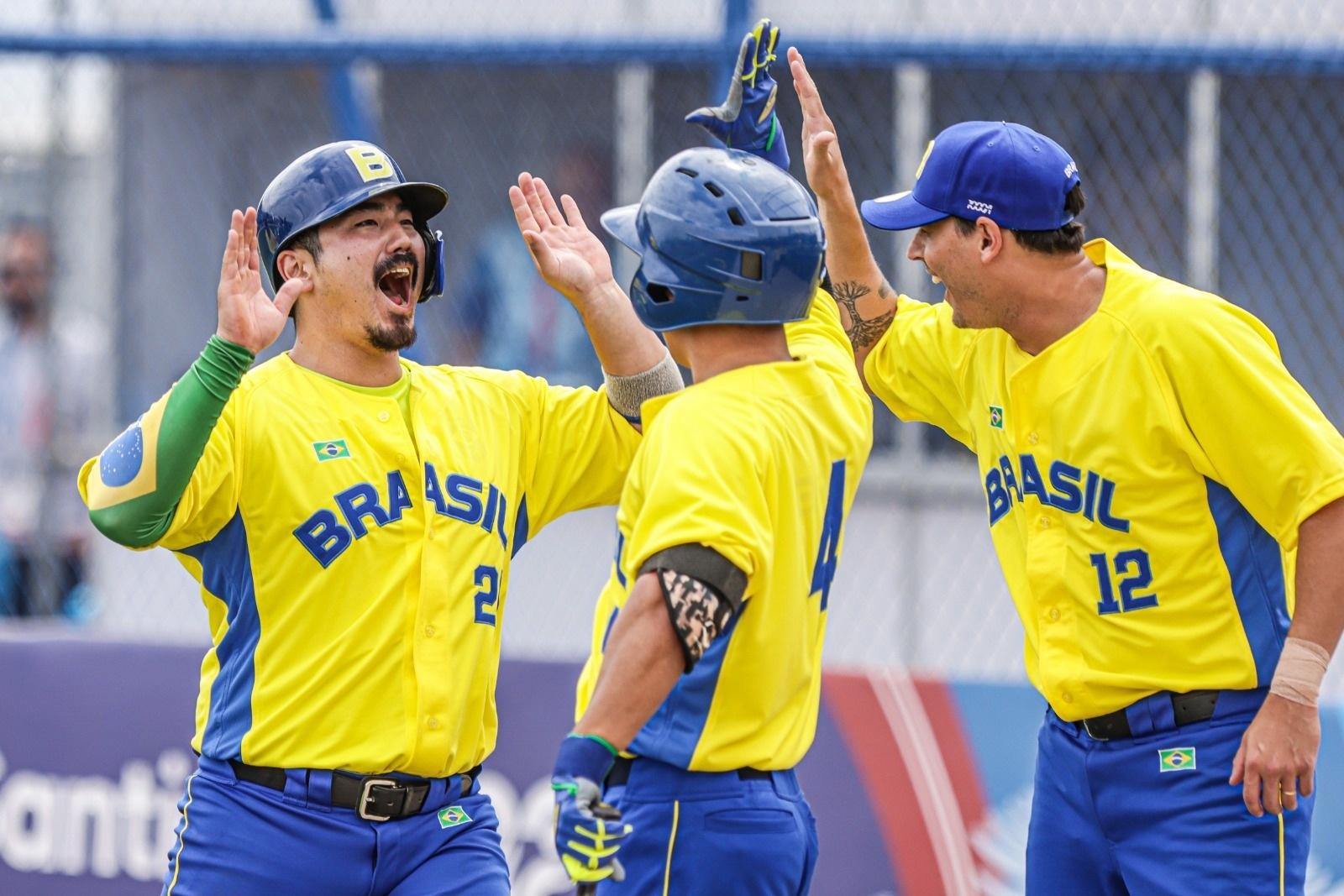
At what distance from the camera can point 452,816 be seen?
3.55 m

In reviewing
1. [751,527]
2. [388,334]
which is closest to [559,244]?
[388,334]

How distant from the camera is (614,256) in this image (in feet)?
22.8

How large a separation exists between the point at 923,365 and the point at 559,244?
961mm

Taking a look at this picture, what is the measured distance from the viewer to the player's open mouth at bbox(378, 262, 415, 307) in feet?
12.2

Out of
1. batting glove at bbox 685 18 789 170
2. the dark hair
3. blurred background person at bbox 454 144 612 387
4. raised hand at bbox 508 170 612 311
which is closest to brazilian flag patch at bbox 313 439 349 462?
raised hand at bbox 508 170 612 311

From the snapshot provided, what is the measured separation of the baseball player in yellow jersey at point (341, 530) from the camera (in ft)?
11.1

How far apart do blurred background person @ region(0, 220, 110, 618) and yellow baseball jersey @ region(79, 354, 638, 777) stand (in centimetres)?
329

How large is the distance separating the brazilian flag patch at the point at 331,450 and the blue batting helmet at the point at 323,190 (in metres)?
0.46

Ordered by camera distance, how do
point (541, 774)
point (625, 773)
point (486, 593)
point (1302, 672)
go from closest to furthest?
point (625, 773), point (1302, 672), point (486, 593), point (541, 774)

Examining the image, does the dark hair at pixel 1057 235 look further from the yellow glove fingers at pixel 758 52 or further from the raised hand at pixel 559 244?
the raised hand at pixel 559 244

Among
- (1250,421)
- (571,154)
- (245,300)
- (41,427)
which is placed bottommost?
(1250,421)

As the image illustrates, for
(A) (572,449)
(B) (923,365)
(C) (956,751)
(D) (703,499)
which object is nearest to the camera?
(D) (703,499)

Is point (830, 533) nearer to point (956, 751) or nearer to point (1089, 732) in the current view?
point (1089, 732)

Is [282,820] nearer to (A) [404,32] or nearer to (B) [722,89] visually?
(B) [722,89]
